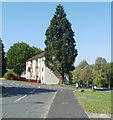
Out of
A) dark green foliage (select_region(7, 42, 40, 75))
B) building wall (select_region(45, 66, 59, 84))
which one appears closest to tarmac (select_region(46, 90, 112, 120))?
building wall (select_region(45, 66, 59, 84))

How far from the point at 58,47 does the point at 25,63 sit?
38.4m

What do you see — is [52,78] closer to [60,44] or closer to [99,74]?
[60,44]

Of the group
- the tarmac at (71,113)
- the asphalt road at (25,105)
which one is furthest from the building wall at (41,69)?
the tarmac at (71,113)

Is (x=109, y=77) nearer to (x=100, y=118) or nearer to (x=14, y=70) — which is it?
(x=14, y=70)

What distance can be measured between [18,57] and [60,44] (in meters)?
37.5

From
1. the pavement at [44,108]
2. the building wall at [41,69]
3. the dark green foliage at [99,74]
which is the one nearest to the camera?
the pavement at [44,108]

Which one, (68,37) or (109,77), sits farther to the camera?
(109,77)

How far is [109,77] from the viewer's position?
2785 inches

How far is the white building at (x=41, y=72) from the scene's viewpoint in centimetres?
6438

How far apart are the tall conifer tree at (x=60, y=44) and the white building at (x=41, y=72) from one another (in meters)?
6.29

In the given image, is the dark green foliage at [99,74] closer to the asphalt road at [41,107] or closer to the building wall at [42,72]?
the building wall at [42,72]

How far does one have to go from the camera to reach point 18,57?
9038cm

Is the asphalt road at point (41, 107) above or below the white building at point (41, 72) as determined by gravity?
below

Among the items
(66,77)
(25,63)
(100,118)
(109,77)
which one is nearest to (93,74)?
(109,77)
